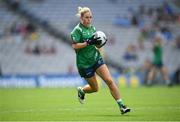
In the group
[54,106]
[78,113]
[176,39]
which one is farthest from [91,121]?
[176,39]

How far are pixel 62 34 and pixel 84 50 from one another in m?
21.5

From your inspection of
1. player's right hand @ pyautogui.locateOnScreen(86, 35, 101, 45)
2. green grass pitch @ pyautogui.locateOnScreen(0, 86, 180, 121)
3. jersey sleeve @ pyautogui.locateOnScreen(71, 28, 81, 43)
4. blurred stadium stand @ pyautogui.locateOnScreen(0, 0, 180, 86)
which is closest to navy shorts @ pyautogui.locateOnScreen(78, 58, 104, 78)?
player's right hand @ pyautogui.locateOnScreen(86, 35, 101, 45)

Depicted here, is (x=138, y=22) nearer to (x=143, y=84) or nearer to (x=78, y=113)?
(x=143, y=84)

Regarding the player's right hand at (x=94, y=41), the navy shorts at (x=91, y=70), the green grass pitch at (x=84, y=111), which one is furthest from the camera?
the navy shorts at (x=91, y=70)

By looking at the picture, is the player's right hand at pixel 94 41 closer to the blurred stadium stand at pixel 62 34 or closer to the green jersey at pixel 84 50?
the green jersey at pixel 84 50

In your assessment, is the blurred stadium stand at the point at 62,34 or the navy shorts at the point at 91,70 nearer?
the navy shorts at the point at 91,70

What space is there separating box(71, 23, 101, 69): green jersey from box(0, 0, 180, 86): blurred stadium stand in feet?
63.1

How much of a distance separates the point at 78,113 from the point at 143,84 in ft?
58.7

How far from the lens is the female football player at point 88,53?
611 inches

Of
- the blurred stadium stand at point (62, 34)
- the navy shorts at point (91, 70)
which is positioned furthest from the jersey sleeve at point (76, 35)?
the blurred stadium stand at point (62, 34)

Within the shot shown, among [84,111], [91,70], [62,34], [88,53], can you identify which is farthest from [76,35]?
[62,34]

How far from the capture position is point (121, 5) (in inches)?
1538

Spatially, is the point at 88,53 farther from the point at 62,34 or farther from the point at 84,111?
the point at 62,34

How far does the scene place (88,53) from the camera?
52.2ft
